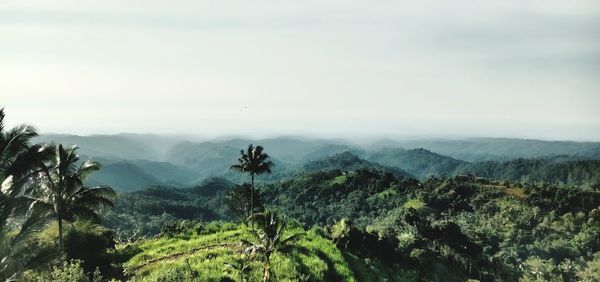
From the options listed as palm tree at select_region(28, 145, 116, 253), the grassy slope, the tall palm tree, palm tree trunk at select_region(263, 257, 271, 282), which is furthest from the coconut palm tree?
palm tree trunk at select_region(263, 257, 271, 282)

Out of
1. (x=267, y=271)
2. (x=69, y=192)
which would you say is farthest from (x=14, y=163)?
(x=267, y=271)

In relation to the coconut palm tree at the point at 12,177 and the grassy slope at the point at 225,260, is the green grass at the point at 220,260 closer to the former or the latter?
the grassy slope at the point at 225,260

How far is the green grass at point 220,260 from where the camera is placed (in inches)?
2046

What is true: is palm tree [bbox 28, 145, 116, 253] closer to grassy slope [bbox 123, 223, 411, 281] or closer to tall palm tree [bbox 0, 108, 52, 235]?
grassy slope [bbox 123, 223, 411, 281]

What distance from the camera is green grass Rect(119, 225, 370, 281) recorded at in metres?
52.0

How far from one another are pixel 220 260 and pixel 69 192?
17.9 meters

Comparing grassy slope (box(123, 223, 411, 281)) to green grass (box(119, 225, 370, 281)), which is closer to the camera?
green grass (box(119, 225, 370, 281))

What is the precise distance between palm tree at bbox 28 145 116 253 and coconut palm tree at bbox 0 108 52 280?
52.3 ft

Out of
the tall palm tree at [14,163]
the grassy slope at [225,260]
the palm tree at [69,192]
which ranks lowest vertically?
the grassy slope at [225,260]

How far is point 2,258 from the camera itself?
2578 cm

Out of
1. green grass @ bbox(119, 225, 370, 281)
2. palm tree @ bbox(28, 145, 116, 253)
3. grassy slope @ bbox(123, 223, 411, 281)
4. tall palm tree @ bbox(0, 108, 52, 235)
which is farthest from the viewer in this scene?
grassy slope @ bbox(123, 223, 411, 281)

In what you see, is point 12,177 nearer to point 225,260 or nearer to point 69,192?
point 69,192

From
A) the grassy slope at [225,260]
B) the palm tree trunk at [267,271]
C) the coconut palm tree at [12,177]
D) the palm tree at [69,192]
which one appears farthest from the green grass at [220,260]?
the coconut palm tree at [12,177]

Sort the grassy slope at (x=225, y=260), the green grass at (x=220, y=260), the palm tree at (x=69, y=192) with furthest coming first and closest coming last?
1. the grassy slope at (x=225, y=260)
2. the green grass at (x=220, y=260)
3. the palm tree at (x=69, y=192)
